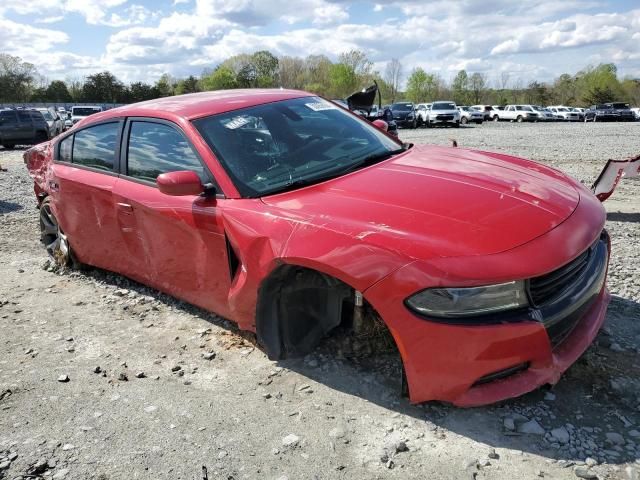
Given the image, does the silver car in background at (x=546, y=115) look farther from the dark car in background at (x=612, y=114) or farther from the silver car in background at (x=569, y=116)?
the dark car in background at (x=612, y=114)

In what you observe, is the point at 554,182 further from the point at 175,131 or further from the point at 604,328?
the point at 175,131

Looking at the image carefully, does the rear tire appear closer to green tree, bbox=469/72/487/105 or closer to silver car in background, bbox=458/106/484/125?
silver car in background, bbox=458/106/484/125

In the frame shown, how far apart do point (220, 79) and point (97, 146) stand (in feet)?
307

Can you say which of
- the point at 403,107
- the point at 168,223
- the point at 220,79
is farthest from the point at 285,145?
the point at 220,79

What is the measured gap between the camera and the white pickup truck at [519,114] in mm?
44875

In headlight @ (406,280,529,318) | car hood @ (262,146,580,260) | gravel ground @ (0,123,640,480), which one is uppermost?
car hood @ (262,146,580,260)

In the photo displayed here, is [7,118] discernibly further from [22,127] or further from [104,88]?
[104,88]

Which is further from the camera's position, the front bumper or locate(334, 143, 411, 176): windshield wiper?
locate(334, 143, 411, 176): windshield wiper

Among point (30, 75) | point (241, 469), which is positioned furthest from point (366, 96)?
point (30, 75)

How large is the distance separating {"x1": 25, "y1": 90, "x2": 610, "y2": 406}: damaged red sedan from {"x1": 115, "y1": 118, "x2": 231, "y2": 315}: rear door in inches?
0.5

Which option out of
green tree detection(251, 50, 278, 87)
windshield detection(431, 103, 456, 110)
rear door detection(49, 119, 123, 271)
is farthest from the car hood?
green tree detection(251, 50, 278, 87)

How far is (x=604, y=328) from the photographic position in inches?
131

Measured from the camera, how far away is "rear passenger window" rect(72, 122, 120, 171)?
13.6 ft

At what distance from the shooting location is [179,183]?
3055 mm
